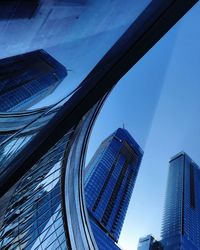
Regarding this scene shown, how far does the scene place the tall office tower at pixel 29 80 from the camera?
58.7 metres

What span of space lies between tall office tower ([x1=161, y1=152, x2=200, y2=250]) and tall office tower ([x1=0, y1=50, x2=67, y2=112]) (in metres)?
115

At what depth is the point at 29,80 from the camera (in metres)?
71.5

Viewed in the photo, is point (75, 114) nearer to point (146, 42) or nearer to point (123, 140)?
point (146, 42)

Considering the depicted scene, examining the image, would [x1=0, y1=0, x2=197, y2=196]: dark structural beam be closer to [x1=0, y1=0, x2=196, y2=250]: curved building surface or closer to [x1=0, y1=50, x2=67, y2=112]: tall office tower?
[x1=0, y1=0, x2=196, y2=250]: curved building surface

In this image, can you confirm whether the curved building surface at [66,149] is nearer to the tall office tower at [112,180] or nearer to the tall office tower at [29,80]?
the tall office tower at [29,80]

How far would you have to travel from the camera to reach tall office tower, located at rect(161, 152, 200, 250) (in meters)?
153

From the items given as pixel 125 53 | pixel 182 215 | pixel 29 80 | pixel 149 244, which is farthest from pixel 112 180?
pixel 125 53

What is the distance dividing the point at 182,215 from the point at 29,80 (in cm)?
13756

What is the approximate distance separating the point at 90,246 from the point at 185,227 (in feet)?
552

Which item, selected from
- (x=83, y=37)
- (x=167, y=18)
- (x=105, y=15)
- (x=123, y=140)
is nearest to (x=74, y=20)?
(x=105, y=15)

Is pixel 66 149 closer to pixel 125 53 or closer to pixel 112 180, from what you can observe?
pixel 125 53

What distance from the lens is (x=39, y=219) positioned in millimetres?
18203

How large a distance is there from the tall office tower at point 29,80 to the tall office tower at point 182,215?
114875mm

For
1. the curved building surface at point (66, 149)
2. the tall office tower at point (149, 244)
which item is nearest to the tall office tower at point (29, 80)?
the curved building surface at point (66, 149)
